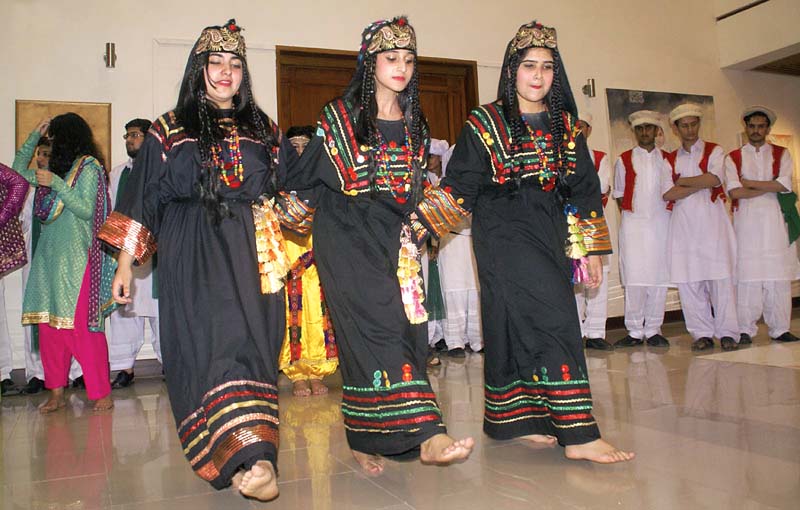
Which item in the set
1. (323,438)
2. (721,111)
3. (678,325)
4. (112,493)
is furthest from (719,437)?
(721,111)

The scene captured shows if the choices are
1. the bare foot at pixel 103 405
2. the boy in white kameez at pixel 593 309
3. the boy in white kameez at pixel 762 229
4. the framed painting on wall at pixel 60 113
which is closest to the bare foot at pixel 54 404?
the bare foot at pixel 103 405

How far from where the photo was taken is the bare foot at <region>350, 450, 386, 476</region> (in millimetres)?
2648

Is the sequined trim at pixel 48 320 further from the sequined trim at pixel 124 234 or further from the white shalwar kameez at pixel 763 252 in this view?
the white shalwar kameez at pixel 763 252

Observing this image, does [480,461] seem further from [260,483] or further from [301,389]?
[301,389]

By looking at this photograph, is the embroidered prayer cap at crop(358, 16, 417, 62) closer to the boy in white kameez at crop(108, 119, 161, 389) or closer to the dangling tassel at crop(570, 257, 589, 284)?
the dangling tassel at crop(570, 257, 589, 284)

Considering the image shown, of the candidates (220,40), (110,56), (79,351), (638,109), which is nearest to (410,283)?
(220,40)

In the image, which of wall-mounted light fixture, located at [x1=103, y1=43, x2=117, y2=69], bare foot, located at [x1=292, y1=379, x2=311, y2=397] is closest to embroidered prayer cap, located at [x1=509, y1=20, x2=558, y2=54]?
bare foot, located at [x1=292, y1=379, x2=311, y2=397]

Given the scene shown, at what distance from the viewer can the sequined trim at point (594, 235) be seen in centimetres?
290

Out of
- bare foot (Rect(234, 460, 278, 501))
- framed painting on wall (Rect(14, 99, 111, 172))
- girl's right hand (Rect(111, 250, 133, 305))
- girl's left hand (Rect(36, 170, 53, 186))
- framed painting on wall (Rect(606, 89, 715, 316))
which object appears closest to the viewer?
bare foot (Rect(234, 460, 278, 501))

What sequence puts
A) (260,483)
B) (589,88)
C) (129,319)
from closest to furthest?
(260,483) → (129,319) → (589,88)

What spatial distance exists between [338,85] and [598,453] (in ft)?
17.6

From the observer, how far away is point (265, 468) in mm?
2102

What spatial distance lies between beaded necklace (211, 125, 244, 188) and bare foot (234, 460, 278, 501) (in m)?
0.94

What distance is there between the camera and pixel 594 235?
290 centimetres
